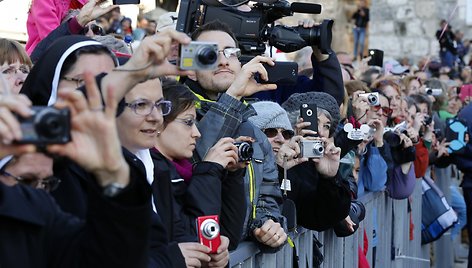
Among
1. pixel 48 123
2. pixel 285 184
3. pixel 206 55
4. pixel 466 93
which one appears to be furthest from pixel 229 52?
pixel 466 93

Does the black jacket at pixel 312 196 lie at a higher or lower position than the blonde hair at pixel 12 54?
lower

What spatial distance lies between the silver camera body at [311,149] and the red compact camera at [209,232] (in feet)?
4.51

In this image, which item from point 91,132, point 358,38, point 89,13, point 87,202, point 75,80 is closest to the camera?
point 91,132

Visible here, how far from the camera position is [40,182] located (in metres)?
2.91

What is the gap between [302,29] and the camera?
21.4 feet

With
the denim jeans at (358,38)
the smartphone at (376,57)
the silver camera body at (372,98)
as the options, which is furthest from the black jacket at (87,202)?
the denim jeans at (358,38)

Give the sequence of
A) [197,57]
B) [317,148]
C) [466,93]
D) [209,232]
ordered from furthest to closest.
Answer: [466,93] < [317,148] < [209,232] < [197,57]

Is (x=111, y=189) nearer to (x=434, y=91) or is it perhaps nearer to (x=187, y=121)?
(x=187, y=121)

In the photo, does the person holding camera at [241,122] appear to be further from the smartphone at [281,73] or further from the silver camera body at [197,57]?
the silver camera body at [197,57]

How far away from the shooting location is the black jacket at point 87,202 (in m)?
3.15

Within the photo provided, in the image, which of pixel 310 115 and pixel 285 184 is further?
pixel 310 115

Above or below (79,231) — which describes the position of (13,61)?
above

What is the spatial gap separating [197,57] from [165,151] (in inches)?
52.8

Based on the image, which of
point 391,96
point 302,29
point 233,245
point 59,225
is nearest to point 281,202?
point 233,245
